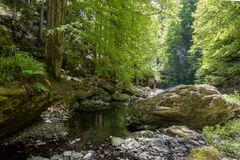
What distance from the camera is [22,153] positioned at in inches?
250

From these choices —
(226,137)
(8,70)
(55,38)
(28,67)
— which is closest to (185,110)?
(226,137)

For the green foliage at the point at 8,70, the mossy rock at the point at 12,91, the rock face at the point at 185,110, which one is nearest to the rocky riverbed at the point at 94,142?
the rock face at the point at 185,110

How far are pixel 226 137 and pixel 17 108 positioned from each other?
18.2 feet

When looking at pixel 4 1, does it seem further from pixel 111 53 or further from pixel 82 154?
pixel 82 154

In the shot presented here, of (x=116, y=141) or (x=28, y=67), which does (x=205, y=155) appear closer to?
(x=116, y=141)

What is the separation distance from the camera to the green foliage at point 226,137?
6853 millimetres

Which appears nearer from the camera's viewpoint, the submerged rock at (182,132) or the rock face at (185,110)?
the submerged rock at (182,132)

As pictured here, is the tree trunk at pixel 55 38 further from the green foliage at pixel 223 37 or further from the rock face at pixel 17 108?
the green foliage at pixel 223 37

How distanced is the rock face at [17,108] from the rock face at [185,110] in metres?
3.14

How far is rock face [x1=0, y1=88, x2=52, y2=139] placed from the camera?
6.51 meters

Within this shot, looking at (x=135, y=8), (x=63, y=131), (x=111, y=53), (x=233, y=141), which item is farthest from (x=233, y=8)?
(x=63, y=131)

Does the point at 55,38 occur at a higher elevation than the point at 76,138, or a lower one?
higher

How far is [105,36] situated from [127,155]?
9.06 metres

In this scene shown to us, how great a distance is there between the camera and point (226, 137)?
8.15m
